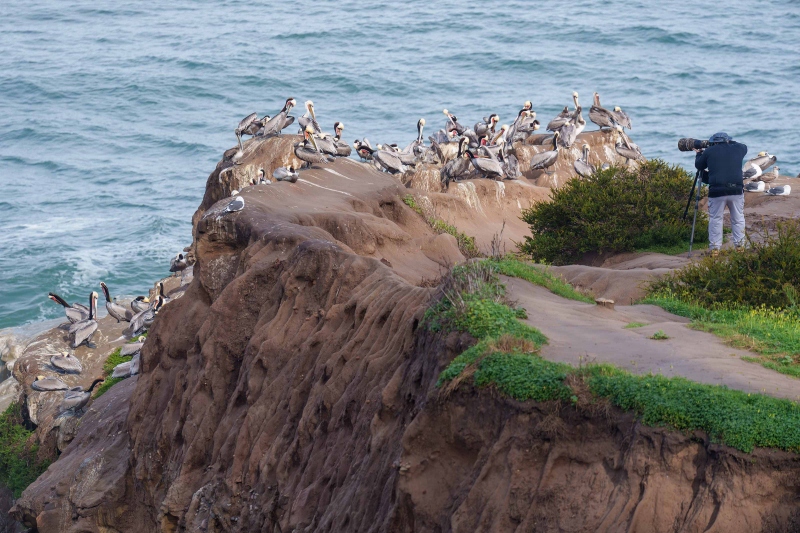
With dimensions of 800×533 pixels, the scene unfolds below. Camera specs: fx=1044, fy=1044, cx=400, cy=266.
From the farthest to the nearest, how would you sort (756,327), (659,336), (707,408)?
(756,327) → (659,336) → (707,408)

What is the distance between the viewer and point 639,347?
9.98m

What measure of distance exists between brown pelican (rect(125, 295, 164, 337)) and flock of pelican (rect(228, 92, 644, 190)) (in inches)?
147

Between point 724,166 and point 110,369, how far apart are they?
1425 cm

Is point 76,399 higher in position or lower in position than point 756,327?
lower

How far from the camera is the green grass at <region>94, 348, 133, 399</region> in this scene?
21750 millimetres

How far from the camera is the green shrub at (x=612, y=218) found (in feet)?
68.5

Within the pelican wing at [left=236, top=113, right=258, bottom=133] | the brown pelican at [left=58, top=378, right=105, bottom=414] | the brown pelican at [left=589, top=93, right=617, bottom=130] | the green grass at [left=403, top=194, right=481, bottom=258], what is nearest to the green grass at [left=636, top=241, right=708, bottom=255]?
the green grass at [left=403, top=194, right=481, bottom=258]

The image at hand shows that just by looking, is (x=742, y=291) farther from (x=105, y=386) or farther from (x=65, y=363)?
(x=65, y=363)

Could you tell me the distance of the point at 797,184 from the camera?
2881 cm

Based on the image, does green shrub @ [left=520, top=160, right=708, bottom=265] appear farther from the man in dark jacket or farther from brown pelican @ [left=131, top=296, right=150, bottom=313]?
brown pelican @ [left=131, top=296, right=150, bottom=313]

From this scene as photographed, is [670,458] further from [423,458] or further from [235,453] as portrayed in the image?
[235,453]

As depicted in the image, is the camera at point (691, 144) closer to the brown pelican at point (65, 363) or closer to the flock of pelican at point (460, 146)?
the flock of pelican at point (460, 146)

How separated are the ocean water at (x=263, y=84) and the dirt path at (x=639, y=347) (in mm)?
27885

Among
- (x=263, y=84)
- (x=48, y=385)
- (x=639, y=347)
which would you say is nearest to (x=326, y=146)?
(x=48, y=385)
